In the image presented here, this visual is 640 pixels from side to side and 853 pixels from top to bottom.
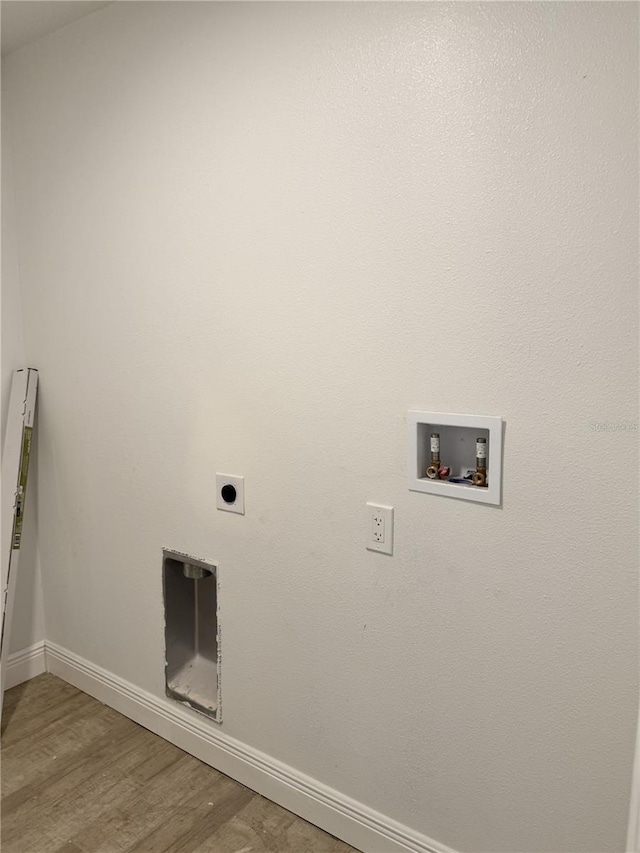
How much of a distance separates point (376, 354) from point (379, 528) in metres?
0.44

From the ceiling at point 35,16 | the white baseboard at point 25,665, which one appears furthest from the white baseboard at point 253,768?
the ceiling at point 35,16

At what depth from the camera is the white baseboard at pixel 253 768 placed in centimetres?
168

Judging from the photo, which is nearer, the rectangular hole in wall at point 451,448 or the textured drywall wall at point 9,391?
the rectangular hole in wall at point 451,448

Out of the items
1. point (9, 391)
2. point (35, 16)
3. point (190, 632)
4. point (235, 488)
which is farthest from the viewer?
point (9, 391)

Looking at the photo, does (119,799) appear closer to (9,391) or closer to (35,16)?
(9,391)

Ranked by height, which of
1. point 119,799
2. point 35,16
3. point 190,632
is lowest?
point 119,799

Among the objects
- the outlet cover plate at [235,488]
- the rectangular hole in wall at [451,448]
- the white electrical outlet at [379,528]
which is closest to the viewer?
the rectangular hole in wall at [451,448]

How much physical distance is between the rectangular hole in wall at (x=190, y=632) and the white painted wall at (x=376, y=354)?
0.20 feet

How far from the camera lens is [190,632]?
225 centimetres

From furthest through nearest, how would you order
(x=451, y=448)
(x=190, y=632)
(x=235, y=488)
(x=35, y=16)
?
(x=190, y=632), (x=35, y=16), (x=235, y=488), (x=451, y=448)

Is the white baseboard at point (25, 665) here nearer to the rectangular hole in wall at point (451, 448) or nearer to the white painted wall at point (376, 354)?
the white painted wall at point (376, 354)

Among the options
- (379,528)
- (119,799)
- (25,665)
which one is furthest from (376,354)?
(25,665)

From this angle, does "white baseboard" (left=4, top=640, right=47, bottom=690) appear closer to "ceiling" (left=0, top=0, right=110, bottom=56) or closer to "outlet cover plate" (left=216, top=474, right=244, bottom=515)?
"outlet cover plate" (left=216, top=474, right=244, bottom=515)

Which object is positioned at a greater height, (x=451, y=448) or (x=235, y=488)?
(x=451, y=448)
